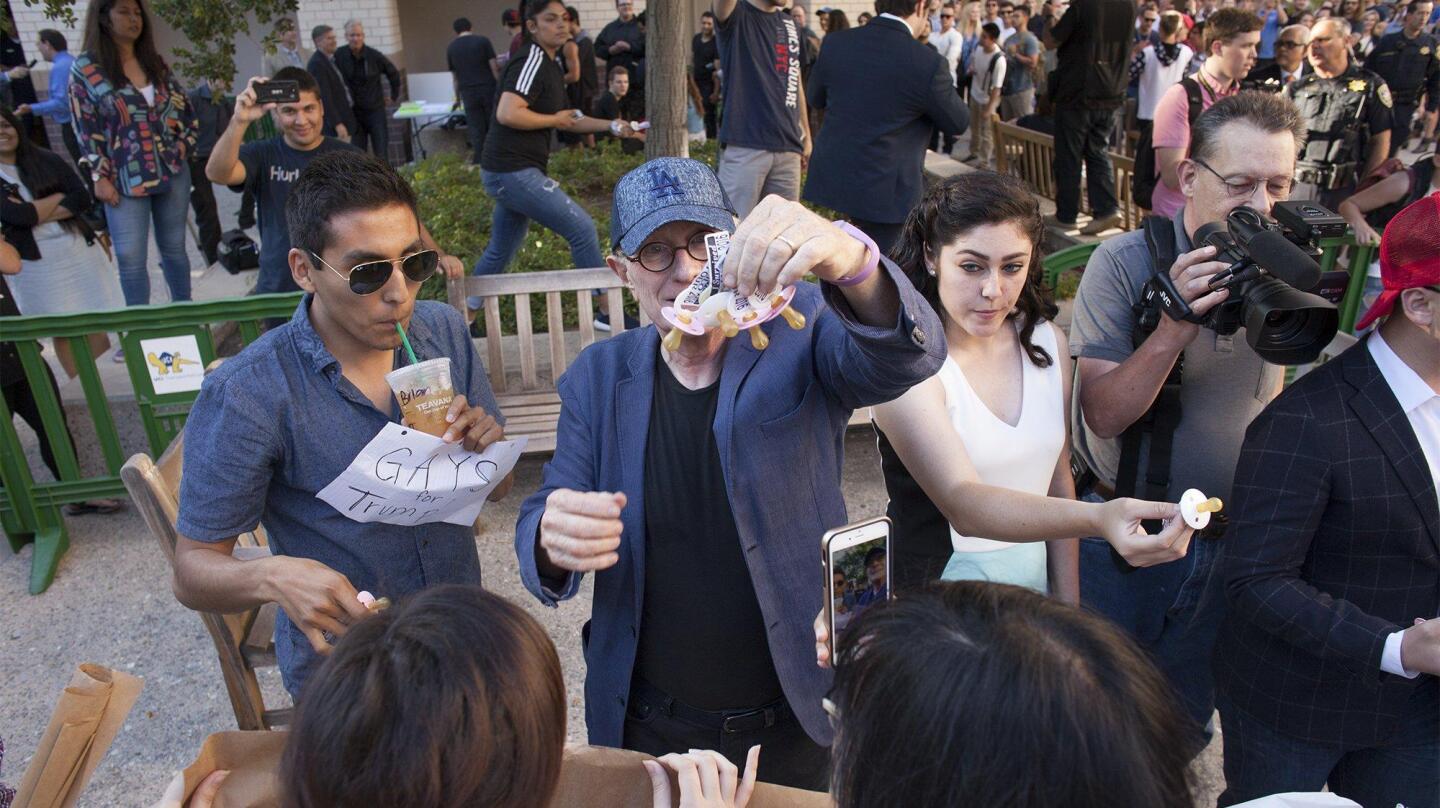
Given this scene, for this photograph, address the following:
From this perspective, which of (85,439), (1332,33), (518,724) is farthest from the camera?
(1332,33)

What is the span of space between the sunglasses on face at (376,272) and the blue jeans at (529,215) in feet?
11.9

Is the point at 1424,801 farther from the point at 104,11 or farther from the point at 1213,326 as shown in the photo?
the point at 104,11

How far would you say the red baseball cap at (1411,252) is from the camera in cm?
185

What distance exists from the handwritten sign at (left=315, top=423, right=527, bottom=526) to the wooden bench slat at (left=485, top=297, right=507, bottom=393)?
2.40 m

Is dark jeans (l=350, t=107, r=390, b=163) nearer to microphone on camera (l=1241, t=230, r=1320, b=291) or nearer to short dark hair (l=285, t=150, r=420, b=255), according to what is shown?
short dark hair (l=285, t=150, r=420, b=255)

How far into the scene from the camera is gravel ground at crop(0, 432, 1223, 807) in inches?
130

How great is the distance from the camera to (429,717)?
1.13 metres

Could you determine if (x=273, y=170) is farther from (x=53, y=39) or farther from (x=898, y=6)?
(x=53, y=39)

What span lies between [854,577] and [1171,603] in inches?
54.1

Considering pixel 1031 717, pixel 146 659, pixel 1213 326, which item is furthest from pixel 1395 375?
pixel 146 659

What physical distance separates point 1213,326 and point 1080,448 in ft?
1.95

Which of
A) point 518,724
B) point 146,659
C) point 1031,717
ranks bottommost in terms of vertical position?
point 146,659

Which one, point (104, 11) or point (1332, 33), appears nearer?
point (104, 11)

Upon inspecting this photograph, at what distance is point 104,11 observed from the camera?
206 inches
